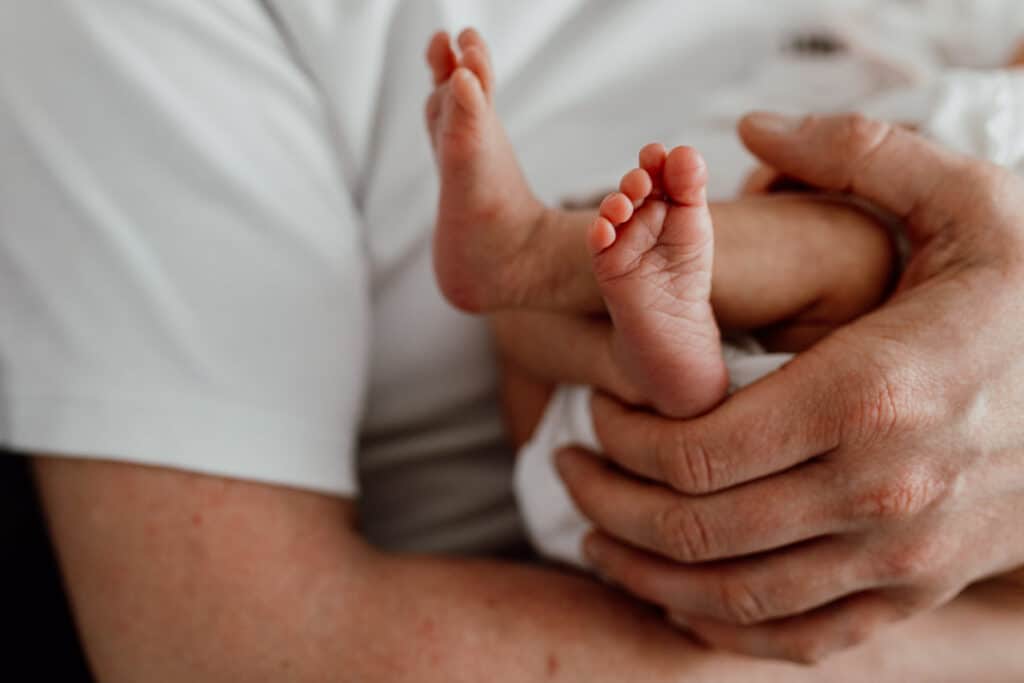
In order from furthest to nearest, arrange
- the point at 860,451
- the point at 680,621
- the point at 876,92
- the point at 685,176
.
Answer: the point at 876,92, the point at 680,621, the point at 860,451, the point at 685,176

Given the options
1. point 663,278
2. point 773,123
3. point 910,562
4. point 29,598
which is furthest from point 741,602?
point 29,598

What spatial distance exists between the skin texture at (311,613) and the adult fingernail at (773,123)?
1.33 feet

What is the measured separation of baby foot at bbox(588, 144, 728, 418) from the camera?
0.53m

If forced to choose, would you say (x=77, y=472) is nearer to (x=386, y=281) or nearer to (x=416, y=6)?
(x=386, y=281)

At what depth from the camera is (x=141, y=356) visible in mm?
681

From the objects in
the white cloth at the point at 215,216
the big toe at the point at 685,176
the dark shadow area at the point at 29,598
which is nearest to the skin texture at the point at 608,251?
the big toe at the point at 685,176

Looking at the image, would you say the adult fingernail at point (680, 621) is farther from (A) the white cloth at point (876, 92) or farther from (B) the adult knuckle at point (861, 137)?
(B) the adult knuckle at point (861, 137)

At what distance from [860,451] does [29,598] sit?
856mm

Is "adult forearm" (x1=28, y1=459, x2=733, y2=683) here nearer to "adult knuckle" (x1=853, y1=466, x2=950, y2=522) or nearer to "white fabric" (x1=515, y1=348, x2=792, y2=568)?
"white fabric" (x1=515, y1=348, x2=792, y2=568)

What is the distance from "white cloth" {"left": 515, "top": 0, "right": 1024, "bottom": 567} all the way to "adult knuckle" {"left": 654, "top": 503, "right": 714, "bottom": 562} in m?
0.10

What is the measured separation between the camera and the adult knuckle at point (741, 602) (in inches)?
26.8

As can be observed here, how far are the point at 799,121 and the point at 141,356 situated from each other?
530 mm

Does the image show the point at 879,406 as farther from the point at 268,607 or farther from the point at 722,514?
the point at 268,607

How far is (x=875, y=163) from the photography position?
→ 688mm
